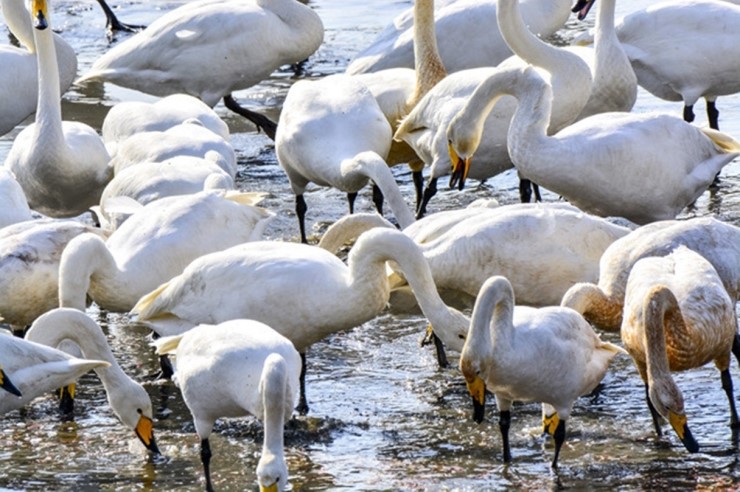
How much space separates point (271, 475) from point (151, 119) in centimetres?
508

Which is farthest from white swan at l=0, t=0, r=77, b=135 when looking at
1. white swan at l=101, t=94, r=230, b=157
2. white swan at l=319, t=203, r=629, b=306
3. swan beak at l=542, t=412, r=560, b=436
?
swan beak at l=542, t=412, r=560, b=436

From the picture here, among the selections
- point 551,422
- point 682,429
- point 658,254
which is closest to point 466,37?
point 658,254

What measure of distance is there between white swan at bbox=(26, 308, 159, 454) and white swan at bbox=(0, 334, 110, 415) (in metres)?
0.20

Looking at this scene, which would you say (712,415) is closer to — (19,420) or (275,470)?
(275,470)

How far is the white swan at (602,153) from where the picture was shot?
8672 millimetres

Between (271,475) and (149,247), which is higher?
(271,475)

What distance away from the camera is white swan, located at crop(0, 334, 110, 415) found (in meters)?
6.58

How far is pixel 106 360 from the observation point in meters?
7.01

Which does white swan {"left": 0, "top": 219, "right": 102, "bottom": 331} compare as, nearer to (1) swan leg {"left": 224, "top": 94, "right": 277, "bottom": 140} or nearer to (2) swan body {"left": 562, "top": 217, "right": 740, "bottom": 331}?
(2) swan body {"left": 562, "top": 217, "right": 740, "bottom": 331}

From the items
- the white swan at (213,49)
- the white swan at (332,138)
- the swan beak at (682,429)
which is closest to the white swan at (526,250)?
the white swan at (332,138)

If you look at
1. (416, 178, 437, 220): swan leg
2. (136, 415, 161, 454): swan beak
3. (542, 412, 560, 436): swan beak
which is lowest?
(416, 178, 437, 220): swan leg

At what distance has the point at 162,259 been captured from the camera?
7844 millimetres

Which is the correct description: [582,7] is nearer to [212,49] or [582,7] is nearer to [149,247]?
[212,49]

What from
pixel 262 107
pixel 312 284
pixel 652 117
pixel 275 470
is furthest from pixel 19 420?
pixel 262 107
